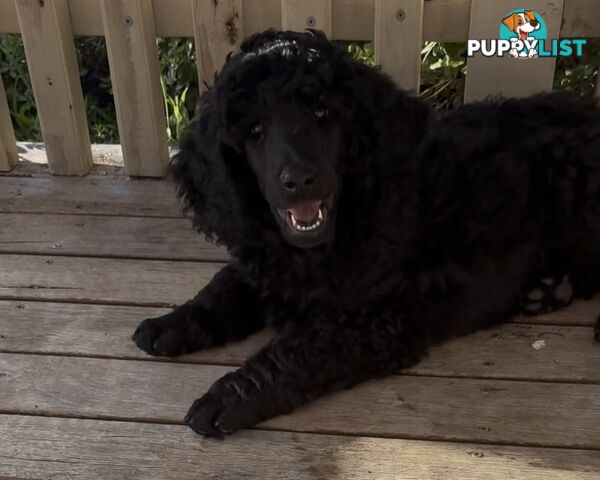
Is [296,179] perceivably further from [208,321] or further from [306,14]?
[306,14]

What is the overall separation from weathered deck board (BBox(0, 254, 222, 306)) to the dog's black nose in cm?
81

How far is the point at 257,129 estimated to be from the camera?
6.41ft

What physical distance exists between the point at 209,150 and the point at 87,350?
2.38 feet

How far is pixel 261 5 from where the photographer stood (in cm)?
286

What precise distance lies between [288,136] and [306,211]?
202 mm

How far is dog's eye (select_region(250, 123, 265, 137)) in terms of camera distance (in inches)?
76.6

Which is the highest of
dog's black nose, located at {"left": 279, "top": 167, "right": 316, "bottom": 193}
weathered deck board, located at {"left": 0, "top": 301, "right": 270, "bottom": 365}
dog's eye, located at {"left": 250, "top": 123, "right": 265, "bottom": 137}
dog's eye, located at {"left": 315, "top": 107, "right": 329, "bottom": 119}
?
dog's eye, located at {"left": 315, "top": 107, "right": 329, "bottom": 119}

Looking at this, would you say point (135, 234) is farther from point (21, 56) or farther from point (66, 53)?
point (21, 56)

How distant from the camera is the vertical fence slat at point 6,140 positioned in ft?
10.6

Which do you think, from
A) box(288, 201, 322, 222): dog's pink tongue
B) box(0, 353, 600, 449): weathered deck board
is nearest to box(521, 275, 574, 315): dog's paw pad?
box(0, 353, 600, 449): weathered deck board

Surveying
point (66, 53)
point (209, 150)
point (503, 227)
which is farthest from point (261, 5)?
point (503, 227)

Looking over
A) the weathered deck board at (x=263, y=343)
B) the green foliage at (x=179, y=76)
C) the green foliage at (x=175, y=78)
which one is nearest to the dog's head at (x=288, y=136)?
the weathered deck board at (x=263, y=343)

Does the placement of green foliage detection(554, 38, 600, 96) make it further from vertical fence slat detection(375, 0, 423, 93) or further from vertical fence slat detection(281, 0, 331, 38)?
vertical fence slat detection(281, 0, 331, 38)

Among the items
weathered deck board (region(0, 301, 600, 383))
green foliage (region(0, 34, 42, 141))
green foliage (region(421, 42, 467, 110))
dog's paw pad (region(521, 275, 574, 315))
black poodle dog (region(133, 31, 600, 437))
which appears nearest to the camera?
black poodle dog (region(133, 31, 600, 437))
